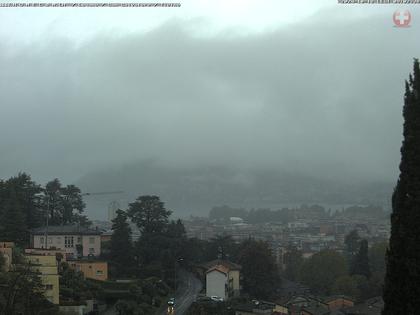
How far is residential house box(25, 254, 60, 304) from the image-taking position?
33594mm

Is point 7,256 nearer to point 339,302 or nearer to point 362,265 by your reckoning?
point 339,302

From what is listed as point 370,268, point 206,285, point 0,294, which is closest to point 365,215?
point 370,268

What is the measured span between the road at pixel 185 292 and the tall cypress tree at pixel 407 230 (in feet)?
90.7

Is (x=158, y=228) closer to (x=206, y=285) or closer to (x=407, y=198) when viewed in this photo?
(x=206, y=285)

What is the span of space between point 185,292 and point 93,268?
8828 millimetres

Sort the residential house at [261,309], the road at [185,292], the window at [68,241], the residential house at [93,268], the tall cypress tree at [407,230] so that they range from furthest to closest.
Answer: the window at [68,241], the residential house at [93,268], the road at [185,292], the residential house at [261,309], the tall cypress tree at [407,230]

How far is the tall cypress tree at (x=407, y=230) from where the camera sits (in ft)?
51.8

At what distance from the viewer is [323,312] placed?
46.1 m

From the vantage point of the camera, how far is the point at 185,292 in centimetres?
5353

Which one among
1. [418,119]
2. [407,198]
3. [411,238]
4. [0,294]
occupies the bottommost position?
[0,294]

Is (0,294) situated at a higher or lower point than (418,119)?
lower

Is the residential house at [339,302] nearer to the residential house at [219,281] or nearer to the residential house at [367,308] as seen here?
the residential house at [367,308]

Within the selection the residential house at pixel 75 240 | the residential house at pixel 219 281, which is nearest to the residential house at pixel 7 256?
the residential house at pixel 75 240

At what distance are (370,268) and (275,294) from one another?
1207cm
